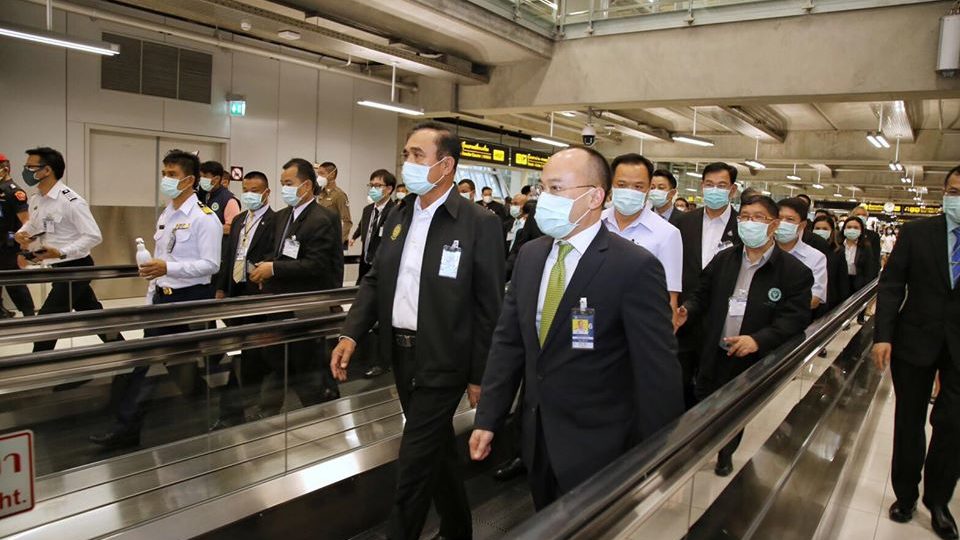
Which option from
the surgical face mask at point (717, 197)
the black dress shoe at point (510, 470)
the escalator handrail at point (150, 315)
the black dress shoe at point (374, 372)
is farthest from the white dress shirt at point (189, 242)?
the surgical face mask at point (717, 197)

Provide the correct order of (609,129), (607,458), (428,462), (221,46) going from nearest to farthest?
(607,458)
(428,462)
(221,46)
(609,129)

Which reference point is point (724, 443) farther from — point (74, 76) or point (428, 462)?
point (74, 76)

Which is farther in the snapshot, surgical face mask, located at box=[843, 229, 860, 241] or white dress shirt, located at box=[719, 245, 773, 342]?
surgical face mask, located at box=[843, 229, 860, 241]

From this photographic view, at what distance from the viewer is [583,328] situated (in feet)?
6.12

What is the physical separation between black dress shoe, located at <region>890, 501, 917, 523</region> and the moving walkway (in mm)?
330

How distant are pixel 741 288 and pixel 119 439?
307cm

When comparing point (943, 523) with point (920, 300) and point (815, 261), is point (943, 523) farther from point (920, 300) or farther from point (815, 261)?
point (815, 261)

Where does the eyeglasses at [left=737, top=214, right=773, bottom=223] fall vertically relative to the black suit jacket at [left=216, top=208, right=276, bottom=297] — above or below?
above

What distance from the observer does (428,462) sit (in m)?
2.58

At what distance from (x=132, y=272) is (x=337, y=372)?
3.12 m

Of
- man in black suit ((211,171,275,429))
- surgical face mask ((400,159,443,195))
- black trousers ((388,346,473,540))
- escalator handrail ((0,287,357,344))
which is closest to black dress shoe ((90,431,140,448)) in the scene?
escalator handrail ((0,287,357,344))

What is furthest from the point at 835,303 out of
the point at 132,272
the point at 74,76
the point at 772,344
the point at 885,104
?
the point at 74,76

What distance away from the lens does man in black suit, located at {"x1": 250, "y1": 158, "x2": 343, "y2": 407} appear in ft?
12.0

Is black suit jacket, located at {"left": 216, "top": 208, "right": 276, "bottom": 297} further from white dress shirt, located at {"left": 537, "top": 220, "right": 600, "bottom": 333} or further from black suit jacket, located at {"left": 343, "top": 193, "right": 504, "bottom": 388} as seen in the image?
white dress shirt, located at {"left": 537, "top": 220, "right": 600, "bottom": 333}
